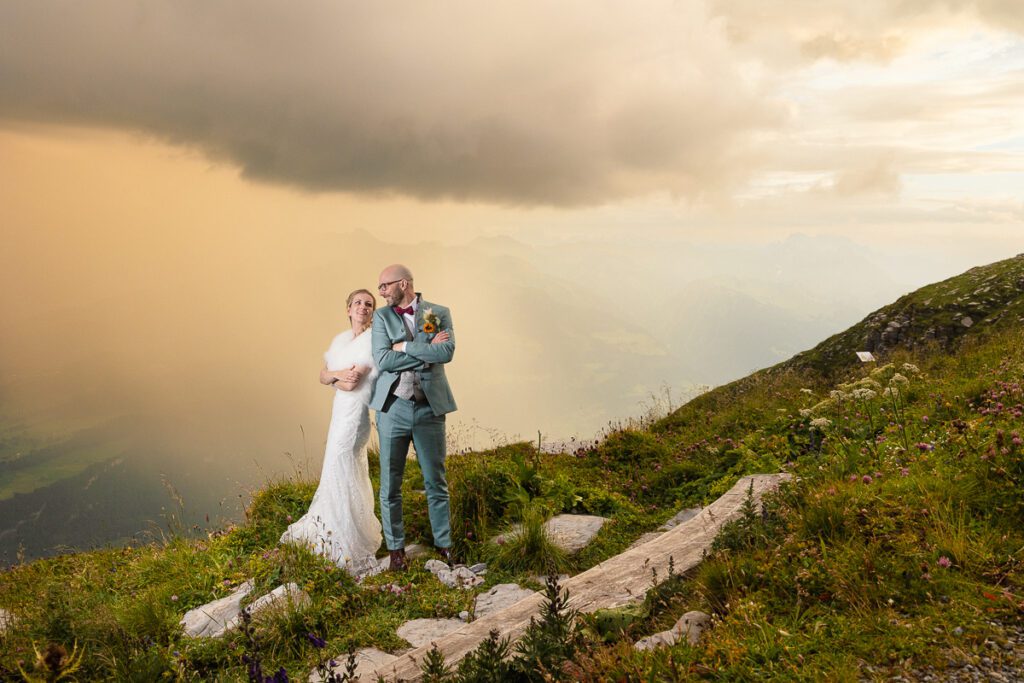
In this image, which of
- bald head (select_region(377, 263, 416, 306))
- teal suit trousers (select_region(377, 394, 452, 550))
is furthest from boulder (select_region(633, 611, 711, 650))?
bald head (select_region(377, 263, 416, 306))

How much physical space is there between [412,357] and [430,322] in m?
0.47

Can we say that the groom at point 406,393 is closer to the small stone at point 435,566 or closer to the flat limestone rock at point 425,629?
the small stone at point 435,566

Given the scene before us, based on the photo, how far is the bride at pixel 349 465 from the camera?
308 inches

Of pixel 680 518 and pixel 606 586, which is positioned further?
pixel 680 518

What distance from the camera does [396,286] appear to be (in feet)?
24.3

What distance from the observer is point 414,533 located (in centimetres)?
845

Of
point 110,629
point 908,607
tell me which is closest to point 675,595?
point 908,607

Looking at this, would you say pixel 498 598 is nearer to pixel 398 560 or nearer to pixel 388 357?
pixel 398 560

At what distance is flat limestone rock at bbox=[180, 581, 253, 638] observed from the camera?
644 cm

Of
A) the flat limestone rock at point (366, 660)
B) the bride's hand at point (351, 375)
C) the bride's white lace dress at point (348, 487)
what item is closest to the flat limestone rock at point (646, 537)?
the bride's white lace dress at point (348, 487)

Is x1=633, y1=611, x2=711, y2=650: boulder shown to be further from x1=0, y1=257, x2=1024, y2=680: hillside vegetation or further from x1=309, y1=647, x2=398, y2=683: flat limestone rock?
x1=309, y1=647, x2=398, y2=683: flat limestone rock

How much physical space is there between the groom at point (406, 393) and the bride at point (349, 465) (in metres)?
0.48

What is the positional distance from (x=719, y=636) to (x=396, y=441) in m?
4.67

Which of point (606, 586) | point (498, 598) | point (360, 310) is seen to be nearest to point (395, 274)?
point (360, 310)
